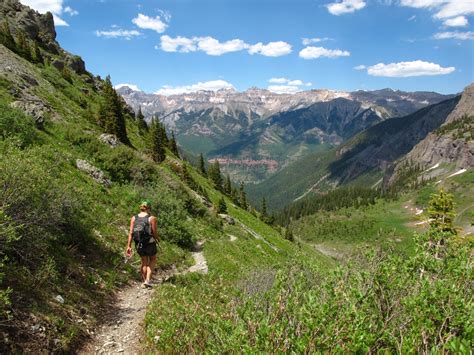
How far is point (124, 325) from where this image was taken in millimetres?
9562

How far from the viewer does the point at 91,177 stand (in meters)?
19.3

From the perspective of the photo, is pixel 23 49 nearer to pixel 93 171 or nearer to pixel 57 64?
pixel 57 64

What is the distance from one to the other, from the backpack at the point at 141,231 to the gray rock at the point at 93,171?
29.3ft

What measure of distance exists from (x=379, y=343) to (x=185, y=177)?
46.8 m

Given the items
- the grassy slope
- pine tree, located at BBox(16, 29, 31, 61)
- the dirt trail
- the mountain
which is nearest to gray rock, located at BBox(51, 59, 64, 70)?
pine tree, located at BBox(16, 29, 31, 61)

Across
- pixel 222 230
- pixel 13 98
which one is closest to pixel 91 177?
pixel 13 98

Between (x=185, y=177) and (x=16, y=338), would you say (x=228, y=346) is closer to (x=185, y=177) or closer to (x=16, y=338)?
(x=16, y=338)

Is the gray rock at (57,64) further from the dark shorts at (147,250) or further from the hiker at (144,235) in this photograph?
the dark shorts at (147,250)

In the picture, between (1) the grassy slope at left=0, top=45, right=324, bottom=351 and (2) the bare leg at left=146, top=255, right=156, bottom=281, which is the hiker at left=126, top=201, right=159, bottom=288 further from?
(1) the grassy slope at left=0, top=45, right=324, bottom=351

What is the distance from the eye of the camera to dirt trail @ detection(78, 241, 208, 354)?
8.32m

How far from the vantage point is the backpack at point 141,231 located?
12.1 meters

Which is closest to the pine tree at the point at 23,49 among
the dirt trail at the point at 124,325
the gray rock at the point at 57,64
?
the gray rock at the point at 57,64

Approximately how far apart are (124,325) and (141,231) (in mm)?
3457

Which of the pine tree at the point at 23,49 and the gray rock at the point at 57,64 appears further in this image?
the gray rock at the point at 57,64
